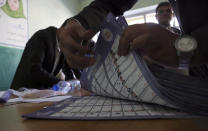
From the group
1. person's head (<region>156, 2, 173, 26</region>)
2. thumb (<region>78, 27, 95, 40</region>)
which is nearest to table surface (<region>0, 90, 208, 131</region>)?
thumb (<region>78, 27, 95, 40</region>)

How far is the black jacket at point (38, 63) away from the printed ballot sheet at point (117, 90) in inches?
36.4

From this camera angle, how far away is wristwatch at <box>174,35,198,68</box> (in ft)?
1.02

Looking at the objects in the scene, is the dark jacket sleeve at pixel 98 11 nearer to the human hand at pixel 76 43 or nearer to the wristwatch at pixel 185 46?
the human hand at pixel 76 43

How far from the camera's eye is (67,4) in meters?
3.25

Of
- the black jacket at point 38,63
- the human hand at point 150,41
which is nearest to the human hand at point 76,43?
the human hand at point 150,41

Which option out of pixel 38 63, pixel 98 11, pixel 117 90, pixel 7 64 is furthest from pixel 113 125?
pixel 7 64

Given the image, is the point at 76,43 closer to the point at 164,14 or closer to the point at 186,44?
the point at 186,44

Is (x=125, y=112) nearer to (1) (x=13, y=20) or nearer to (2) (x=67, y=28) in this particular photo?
(2) (x=67, y=28)

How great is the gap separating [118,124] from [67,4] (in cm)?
334

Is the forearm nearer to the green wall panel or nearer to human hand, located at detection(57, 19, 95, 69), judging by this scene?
human hand, located at detection(57, 19, 95, 69)

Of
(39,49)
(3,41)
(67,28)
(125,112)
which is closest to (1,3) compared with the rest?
(3,41)

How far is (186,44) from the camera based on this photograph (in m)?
0.31

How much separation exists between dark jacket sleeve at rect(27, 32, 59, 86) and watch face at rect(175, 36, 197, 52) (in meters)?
1.08

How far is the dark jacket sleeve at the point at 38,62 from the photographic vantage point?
4.19 feet
